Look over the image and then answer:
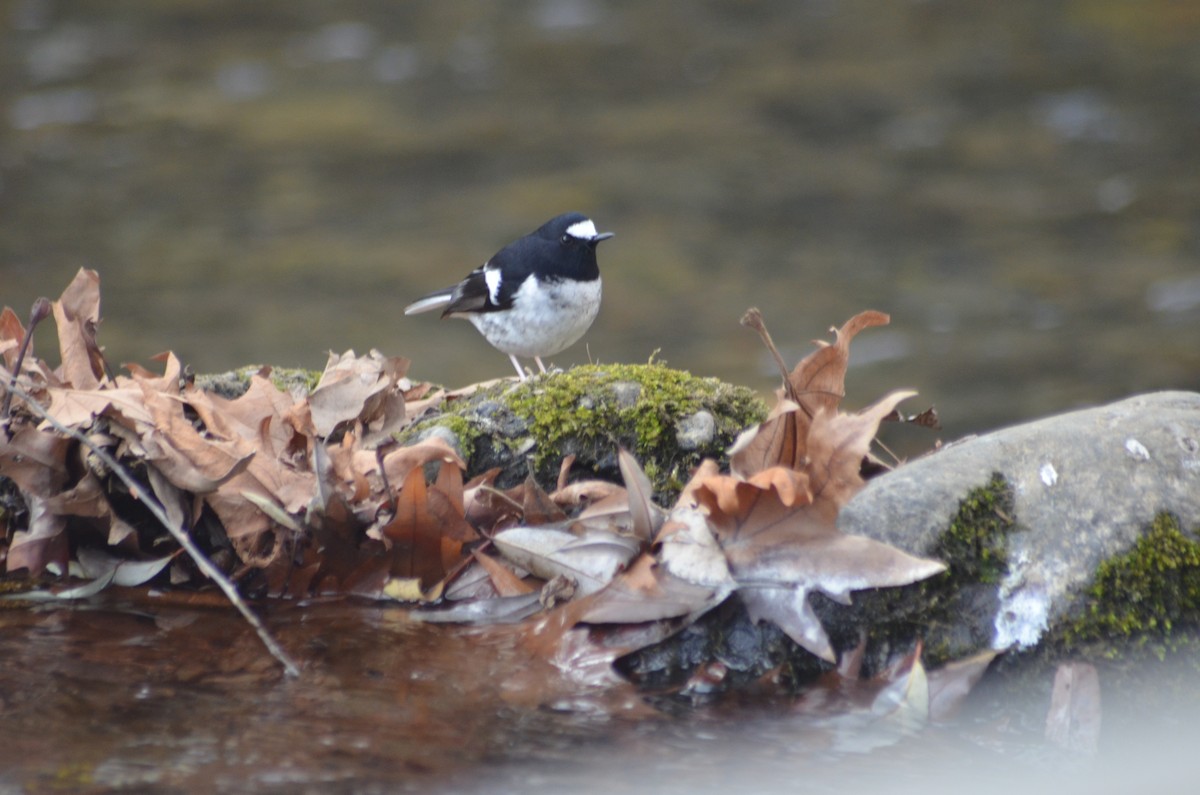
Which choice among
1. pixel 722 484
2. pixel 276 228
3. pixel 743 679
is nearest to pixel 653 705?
pixel 743 679

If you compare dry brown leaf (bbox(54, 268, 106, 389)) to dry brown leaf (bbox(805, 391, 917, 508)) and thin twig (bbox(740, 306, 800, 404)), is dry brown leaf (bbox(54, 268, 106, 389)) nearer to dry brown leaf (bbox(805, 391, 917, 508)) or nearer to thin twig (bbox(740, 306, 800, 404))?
thin twig (bbox(740, 306, 800, 404))

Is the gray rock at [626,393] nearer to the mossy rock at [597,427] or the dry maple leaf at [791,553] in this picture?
the mossy rock at [597,427]

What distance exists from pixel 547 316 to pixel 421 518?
7.43ft

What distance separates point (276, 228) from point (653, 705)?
11139mm

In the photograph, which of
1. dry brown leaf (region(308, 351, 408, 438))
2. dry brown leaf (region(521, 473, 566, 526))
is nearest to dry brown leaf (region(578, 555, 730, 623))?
dry brown leaf (region(521, 473, 566, 526))

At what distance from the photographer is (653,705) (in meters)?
3.13

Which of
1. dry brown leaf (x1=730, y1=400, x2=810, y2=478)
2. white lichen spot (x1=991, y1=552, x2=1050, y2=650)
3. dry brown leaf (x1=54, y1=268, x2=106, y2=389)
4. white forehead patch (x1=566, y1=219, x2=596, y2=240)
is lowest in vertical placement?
white lichen spot (x1=991, y1=552, x2=1050, y2=650)

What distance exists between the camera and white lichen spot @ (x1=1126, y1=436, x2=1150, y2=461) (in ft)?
11.3

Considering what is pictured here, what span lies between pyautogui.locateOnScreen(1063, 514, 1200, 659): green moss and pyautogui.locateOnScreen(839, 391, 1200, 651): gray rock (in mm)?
35

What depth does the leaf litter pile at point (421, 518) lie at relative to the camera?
320 centimetres

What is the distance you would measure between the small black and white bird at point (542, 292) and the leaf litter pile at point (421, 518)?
1.63 meters

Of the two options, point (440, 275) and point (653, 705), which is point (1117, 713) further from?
point (440, 275)

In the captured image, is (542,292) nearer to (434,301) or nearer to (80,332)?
(434,301)

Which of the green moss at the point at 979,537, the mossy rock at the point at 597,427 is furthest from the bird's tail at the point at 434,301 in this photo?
the green moss at the point at 979,537
